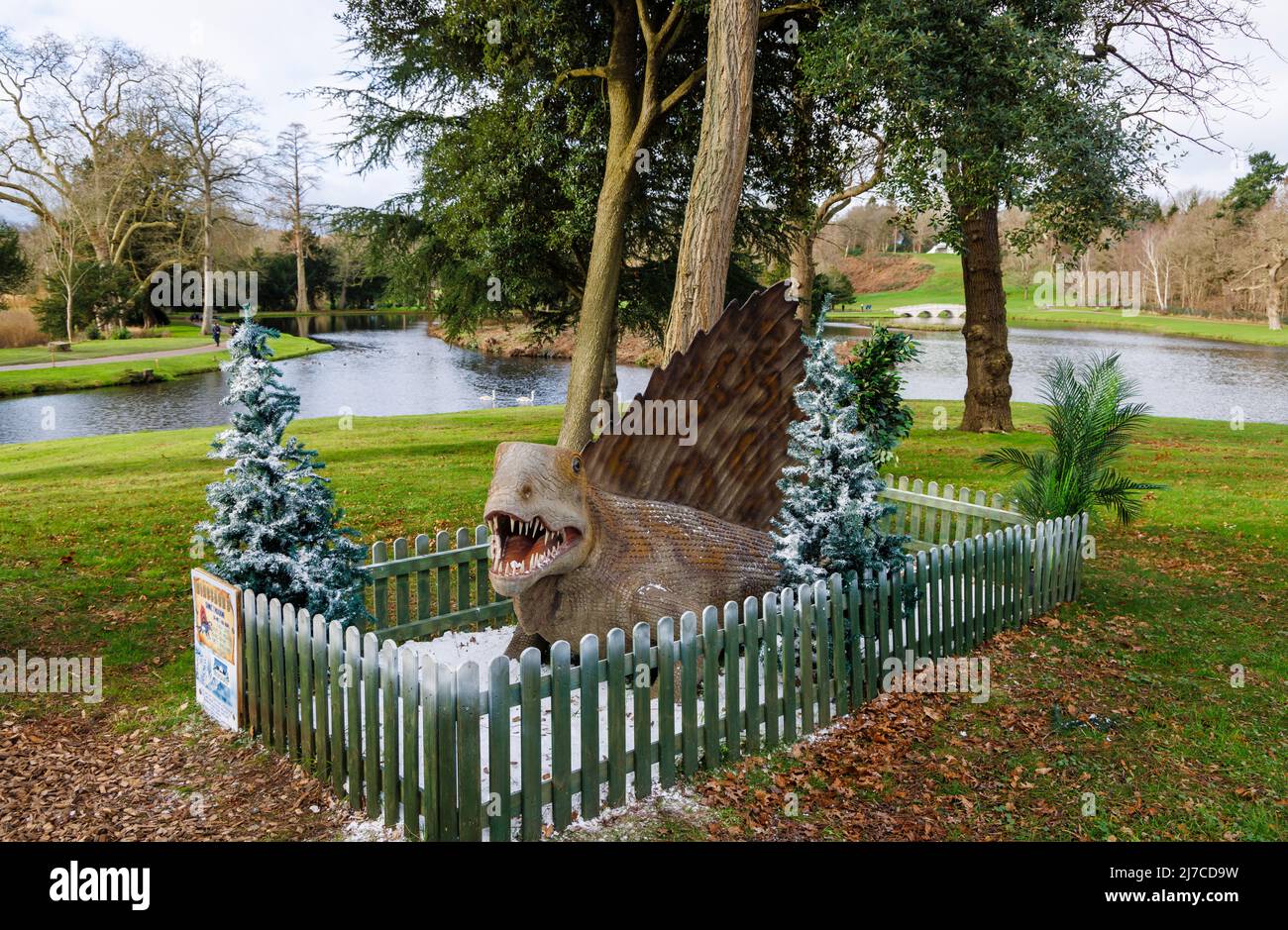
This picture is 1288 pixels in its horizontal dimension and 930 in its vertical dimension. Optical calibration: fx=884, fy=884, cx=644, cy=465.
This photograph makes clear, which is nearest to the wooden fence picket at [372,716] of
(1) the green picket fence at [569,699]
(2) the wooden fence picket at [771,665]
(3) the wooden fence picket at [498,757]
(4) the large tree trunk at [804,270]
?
(1) the green picket fence at [569,699]

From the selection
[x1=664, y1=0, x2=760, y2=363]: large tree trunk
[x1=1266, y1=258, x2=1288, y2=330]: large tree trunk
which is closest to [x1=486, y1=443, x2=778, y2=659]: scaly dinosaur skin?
[x1=664, y1=0, x2=760, y2=363]: large tree trunk

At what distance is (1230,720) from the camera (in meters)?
6.20

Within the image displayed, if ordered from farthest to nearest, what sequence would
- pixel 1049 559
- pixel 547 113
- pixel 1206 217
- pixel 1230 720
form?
pixel 1206 217, pixel 547 113, pixel 1049 559, pixel 1230 720

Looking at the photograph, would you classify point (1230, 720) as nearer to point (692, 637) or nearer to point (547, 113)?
point (692, 637)

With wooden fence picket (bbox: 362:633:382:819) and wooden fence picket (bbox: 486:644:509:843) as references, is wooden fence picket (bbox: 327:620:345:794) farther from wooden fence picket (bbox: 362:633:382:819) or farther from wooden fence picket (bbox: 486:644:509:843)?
wooden fence picket (bbox: 486:644:509:843)

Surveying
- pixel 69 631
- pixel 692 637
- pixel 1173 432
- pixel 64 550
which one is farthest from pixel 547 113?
pixel 1173 432

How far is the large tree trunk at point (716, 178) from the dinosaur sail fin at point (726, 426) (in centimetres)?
337

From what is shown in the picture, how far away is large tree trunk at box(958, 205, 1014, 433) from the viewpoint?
56.5ft

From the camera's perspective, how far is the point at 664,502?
653cm

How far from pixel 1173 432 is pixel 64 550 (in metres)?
22.3

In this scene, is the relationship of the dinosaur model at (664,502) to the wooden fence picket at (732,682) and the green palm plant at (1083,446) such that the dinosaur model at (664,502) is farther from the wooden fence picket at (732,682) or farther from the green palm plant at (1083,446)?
the green palm plant at (1083,446)

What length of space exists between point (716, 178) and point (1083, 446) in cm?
493

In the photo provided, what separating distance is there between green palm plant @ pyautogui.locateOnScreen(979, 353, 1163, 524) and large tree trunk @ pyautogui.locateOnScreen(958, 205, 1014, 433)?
8.48 meters

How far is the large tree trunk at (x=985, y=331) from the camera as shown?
17.2 metres
